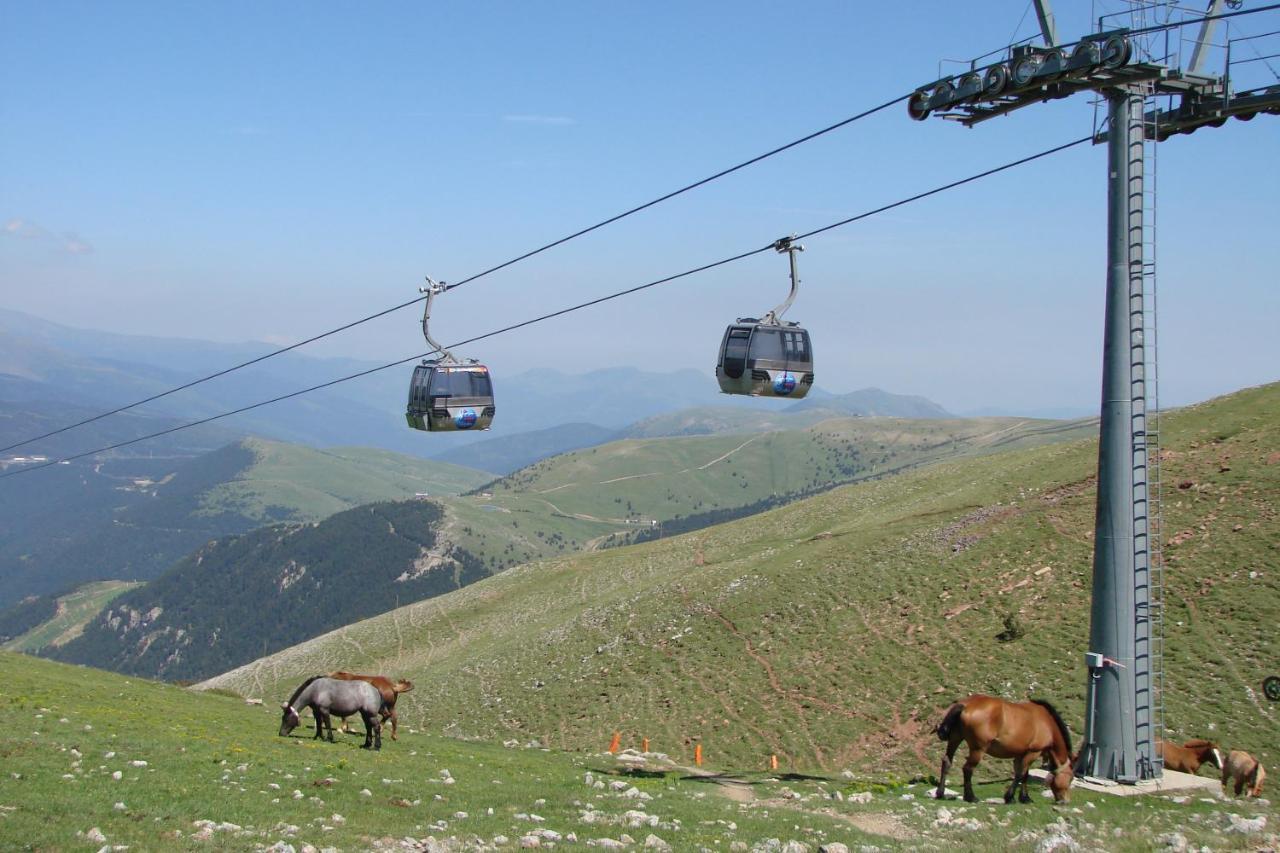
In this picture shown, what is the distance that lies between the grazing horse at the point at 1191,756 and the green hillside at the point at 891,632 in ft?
19.2

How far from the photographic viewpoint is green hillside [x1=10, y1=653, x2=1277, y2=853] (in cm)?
1612

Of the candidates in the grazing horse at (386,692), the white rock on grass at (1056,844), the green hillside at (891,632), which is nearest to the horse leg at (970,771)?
the white rock on grass at (1056,844)

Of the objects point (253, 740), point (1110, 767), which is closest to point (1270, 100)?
point (1110, 767)

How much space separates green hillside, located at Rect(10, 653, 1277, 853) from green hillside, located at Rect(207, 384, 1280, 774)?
487 inches

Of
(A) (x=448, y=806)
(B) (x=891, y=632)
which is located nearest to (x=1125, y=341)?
(A) (x=448, y=806)

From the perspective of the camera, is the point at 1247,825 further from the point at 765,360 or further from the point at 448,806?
the point at 765,360

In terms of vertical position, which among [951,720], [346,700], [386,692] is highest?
[951,720]

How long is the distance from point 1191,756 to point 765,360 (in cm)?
1307

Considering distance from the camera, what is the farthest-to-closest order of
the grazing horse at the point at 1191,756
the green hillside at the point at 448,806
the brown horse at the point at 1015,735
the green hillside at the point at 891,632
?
the green hillside at the point at 891,632 → the grazing horse at the point at 1191,756 → the brown horse at the point at 1015,735 → the green hillside at the point at 448,806

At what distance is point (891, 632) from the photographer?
151 ft

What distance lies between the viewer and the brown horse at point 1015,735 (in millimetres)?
20062

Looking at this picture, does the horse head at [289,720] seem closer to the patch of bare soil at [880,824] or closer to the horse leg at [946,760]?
the patch of bare soil at [880,824]

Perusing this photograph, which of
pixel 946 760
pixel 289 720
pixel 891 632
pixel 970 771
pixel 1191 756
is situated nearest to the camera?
pixel 946 760

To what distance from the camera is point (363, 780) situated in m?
21.0
